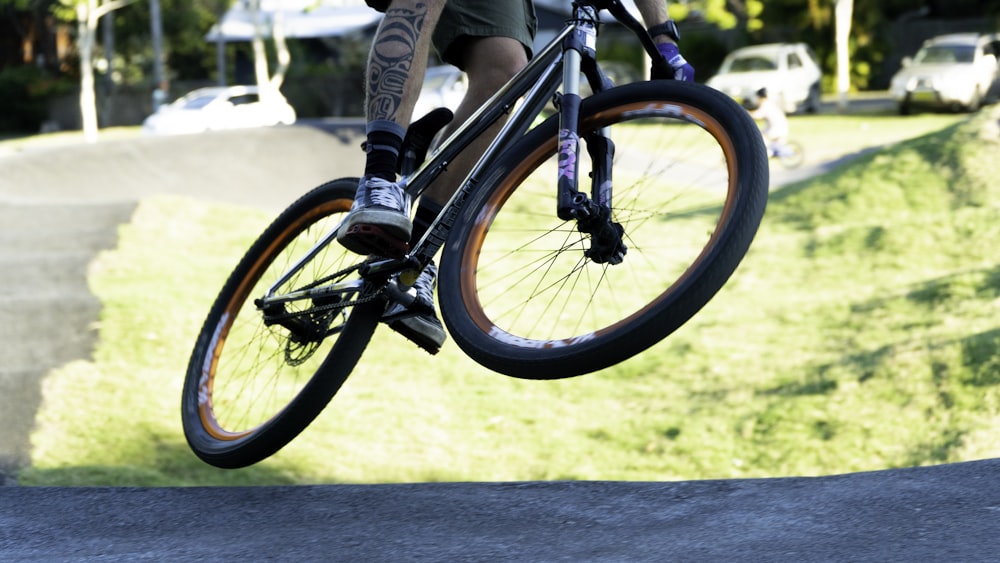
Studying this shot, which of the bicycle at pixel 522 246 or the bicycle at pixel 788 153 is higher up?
the bicycle at pixel 522 246

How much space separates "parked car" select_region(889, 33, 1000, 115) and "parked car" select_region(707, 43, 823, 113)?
246cm

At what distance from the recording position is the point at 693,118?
2.63m

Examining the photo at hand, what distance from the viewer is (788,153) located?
1838 centimetres

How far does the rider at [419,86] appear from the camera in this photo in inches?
117

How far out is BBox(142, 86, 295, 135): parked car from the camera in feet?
89.0

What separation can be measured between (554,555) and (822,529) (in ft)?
2.01

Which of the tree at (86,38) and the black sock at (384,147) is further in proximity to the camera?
the tree at (86,38)

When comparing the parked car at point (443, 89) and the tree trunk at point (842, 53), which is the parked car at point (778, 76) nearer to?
the tree trunk at point (842, 53)

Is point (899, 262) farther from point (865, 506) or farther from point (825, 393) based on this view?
point (865, 506)

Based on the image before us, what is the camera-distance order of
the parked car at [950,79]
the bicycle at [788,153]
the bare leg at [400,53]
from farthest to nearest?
the parked car at [950,79]
the bicycle at [788,153]
the bare leg at [400,53]

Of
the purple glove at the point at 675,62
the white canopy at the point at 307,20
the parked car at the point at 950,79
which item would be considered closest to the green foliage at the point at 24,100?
the white canopy at the point at 307,20

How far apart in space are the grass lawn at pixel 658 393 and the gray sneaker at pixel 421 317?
217 centimetres

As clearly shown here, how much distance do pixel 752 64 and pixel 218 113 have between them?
510 inches

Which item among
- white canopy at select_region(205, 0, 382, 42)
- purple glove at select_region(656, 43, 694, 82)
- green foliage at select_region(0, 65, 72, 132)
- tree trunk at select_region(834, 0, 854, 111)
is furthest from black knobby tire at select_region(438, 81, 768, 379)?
white canopy at select_region(205, 0, 382, 42)
